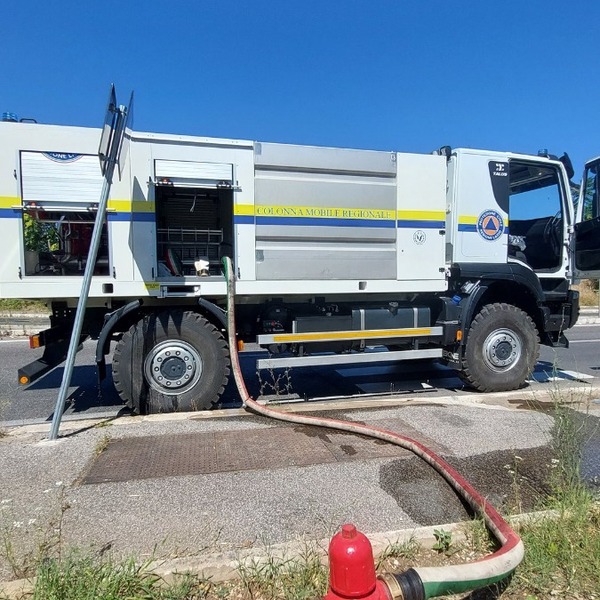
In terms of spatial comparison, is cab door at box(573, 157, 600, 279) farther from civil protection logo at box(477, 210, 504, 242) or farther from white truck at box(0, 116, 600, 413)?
civil protection logo at box(477, 210, 504, 242)

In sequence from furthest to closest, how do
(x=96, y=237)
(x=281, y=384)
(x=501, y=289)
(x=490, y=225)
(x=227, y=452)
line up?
(x=281, y=384), (x=501, y=289), (x=490, y=225), (x=96, y=237), (x=227, y=452)

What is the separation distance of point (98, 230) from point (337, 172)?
9.26 ft

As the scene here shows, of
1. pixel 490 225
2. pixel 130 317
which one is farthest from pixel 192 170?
pixel 490 225

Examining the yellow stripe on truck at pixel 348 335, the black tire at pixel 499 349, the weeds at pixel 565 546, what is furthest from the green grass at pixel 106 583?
the black tire at pixel 499 349

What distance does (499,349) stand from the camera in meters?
6.14

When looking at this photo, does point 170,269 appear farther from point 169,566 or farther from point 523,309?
point 523,309

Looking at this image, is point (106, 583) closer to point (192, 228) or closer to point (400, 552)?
point (400, 552)

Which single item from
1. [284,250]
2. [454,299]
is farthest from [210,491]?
[454,299]

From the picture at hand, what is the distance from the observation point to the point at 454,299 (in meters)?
6.12

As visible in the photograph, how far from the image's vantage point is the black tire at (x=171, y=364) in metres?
4.97

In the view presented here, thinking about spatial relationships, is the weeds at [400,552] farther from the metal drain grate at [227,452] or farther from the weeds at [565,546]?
the metal drain grate at [227,452]

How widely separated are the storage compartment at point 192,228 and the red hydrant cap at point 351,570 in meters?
4.16

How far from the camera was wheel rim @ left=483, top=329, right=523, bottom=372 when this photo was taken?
6.09m

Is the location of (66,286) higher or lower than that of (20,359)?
higher
